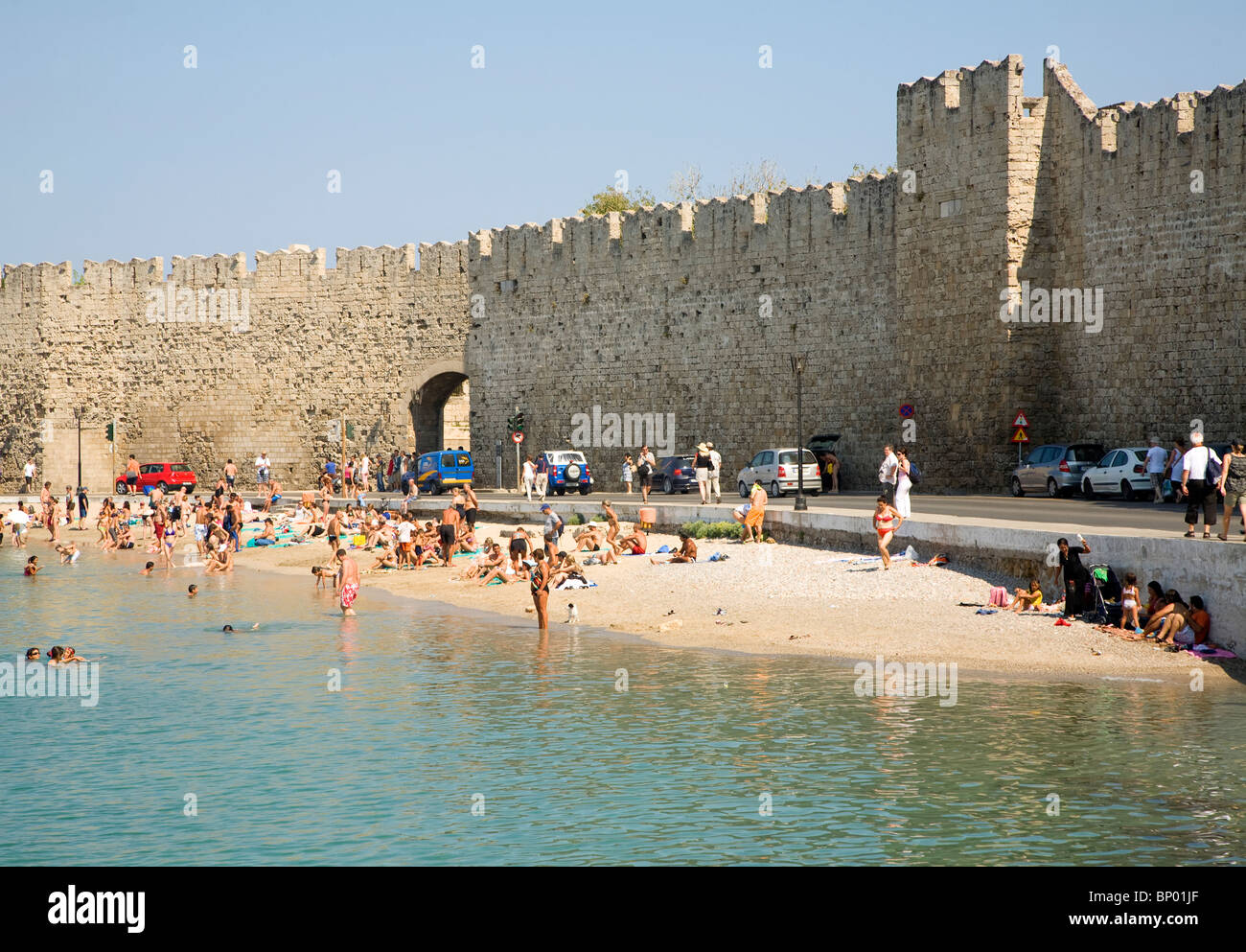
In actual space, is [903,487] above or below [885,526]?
above

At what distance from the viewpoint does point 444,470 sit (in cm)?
3784

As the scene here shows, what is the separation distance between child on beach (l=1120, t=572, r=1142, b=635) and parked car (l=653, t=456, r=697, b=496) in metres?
18.8

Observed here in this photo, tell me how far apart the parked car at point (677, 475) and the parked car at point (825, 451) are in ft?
9.88

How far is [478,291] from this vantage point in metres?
40.5

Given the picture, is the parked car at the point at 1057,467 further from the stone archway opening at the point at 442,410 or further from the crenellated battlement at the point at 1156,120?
the stone archway opening at the point at 442,410

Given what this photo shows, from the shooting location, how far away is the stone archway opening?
4184 cm

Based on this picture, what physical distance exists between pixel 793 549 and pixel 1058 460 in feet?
21.8

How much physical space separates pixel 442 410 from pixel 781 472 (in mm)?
16969

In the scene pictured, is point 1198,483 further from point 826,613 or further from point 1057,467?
point 1057,467

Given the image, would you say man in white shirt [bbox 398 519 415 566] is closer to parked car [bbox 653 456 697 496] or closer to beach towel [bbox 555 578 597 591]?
beach towel [bbox 555 578 597 591]

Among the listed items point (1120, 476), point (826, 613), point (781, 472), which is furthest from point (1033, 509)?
point (781, 472)

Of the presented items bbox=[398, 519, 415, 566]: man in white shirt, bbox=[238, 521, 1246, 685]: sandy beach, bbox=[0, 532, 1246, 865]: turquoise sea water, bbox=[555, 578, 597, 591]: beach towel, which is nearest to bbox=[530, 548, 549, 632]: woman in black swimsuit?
bbox=[238, 521, 1246, 685]: sandy beach
